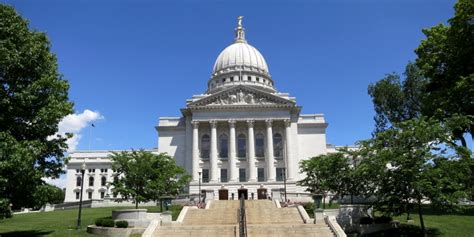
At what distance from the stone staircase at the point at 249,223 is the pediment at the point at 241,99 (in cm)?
3085

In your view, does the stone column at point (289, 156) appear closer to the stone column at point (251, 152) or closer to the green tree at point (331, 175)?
the stone column at point (251, 152)

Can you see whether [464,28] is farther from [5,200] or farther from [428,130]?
[5,200]

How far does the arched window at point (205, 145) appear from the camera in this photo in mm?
70244

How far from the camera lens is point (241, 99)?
70375 millimetres

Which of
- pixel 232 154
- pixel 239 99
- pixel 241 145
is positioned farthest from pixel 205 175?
pixel 239 99

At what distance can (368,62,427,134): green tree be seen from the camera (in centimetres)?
5791

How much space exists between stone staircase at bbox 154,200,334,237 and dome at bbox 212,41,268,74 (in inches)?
2308

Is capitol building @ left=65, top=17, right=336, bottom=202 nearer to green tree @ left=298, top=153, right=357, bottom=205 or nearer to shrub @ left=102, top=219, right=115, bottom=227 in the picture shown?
green tree @ left=298, top=153, right=357, bottom=205

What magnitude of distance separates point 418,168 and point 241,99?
1891 inches

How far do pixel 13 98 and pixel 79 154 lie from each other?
6994cm

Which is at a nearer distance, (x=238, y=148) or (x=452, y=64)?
(x=452, y=64)

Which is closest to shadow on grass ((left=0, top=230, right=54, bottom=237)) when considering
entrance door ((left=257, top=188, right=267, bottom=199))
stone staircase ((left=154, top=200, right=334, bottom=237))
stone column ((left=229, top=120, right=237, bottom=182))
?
stone staircase ((left=154, top=200, right=334, bottom=237))

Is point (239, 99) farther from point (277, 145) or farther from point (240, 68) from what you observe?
point (240, 68)

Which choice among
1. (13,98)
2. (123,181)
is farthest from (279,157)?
(13,98)
